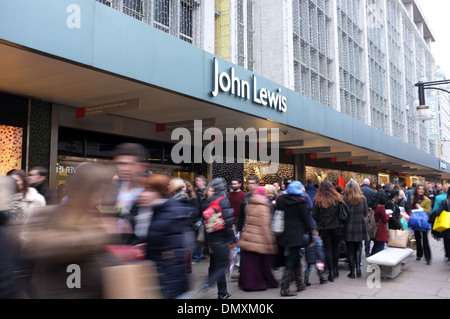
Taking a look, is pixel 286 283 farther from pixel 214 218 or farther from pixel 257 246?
pixel 214 218

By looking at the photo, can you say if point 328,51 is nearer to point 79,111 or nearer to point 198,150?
point 198,150

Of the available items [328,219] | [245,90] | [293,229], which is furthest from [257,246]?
[245,90]

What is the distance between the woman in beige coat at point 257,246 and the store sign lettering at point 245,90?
3866mm

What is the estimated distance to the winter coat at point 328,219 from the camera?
22.8 feet

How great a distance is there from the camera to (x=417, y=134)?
39.9m

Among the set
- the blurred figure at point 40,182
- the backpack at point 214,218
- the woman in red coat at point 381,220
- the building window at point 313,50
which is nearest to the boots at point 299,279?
the backpack at point 214,218

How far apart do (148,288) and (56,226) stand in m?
0.78

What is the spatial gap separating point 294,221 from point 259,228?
1.82 feet

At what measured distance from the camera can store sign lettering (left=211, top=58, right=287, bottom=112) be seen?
31.2 feet

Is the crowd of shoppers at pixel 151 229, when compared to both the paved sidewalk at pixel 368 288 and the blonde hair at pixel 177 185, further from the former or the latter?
the paved sidewalk at pixel 368 288

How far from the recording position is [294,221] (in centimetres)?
610

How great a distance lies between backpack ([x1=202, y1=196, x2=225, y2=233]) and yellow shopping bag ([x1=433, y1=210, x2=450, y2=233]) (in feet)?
16.8

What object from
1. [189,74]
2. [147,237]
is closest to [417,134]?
[189,74]

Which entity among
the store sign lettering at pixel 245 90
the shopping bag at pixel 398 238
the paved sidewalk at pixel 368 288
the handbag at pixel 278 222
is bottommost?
the paved sidewalk at pixel 368 288
